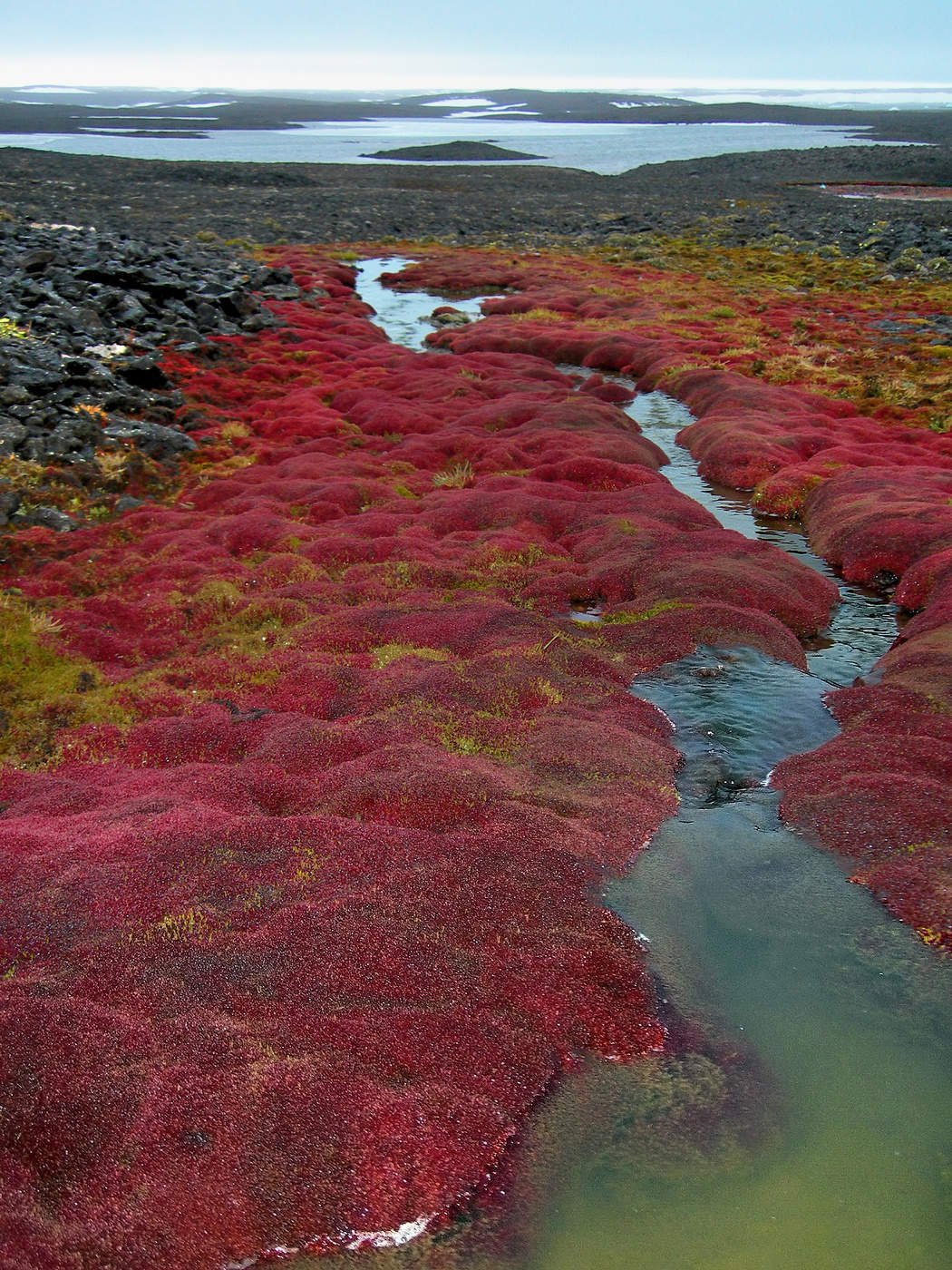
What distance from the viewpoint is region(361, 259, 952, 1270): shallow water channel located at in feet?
23.9

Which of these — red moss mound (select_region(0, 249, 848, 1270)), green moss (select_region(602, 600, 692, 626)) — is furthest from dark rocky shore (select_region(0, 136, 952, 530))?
green moss (select_region(602, 600, 692, 626))

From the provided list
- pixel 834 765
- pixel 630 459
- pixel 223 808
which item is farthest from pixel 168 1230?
pixel 630 459

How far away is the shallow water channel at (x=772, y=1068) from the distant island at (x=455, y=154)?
168 m

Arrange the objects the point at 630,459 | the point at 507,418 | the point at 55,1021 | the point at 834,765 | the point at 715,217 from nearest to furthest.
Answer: the point at 55,1021 < the point at 834,765 < the point at 630,459 < the point at 507,418 < the point at 715,217

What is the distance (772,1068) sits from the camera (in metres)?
8.80

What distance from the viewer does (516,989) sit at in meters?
9.45

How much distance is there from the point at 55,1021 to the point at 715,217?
95614mm

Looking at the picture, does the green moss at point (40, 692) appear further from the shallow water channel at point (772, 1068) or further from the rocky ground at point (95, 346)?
the shallow water channel at point (772, 1068)

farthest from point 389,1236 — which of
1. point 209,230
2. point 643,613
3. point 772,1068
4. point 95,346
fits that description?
point 209,230

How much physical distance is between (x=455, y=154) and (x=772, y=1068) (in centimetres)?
18077

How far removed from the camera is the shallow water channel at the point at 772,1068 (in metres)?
7.28

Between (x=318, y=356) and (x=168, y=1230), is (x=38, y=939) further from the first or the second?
(x=318, y=356)

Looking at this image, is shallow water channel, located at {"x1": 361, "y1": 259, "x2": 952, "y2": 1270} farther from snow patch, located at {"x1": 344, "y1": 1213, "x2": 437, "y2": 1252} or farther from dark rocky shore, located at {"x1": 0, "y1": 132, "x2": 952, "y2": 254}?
dark rocky shore, located at {"x1": 0, "y1": 132, "x2": 952, "y2": 254}

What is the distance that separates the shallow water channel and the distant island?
168 metres
